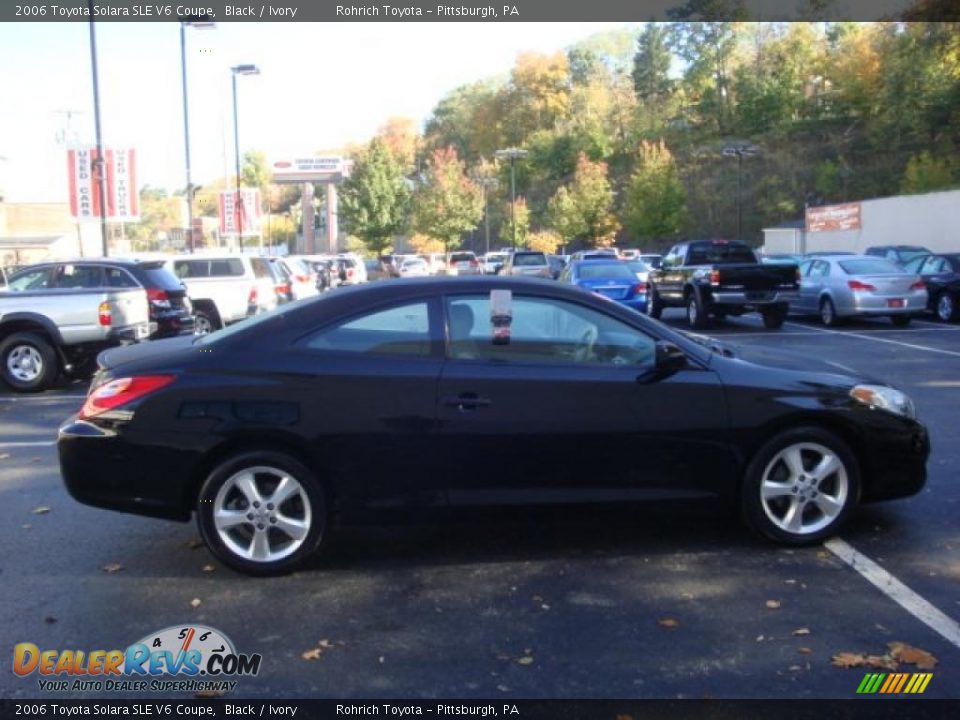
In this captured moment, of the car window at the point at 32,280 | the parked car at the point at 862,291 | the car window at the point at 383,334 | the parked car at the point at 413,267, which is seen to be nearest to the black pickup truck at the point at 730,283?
the parked car at the point at 862,291

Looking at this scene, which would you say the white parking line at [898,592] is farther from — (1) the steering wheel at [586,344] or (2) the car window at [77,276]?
(2) the car window at [77,276]

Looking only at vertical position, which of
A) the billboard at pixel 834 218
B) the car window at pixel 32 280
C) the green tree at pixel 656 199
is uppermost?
the green tree at pixel 656 199

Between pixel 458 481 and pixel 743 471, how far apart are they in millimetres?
1630

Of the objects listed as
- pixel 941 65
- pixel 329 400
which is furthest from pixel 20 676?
pixel 941 65

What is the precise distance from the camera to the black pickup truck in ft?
61.1

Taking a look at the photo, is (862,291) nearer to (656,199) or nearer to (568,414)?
(568,414)

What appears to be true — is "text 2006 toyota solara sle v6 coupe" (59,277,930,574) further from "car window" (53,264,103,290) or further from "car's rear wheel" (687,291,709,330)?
"car's rear wheel" (687,291,709,330)

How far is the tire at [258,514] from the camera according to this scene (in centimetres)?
507

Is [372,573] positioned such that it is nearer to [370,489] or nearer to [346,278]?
[370,489]

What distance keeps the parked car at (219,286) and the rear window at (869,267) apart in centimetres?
1221

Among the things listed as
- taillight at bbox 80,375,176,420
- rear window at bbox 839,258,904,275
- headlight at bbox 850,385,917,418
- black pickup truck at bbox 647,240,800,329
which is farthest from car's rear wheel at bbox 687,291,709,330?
taillight at bbox 80,375,176,420

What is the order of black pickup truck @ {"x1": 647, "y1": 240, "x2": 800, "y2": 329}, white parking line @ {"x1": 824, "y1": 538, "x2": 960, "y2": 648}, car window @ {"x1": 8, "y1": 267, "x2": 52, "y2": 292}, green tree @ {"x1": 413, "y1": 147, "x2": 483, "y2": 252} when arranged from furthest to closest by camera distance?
green tree @ {"x1": 413, "y1": 147, "x2": 483, "y2": 252}
black pickup truck @ {"x1": 647, "y1": 240, "x2": 800, "y2": 329}
car window @ {"x1": 8, "y1": 267, "x2": 52, "y2": 292}
white parking line @ {"x1": 824, "y1": 538, "x2": 960, "y2": 648}

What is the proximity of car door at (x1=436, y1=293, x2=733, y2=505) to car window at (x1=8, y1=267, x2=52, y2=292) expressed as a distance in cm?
988

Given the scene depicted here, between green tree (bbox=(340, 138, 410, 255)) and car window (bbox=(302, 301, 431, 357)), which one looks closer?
car window (bbox=(302, 301, 431, 357))
